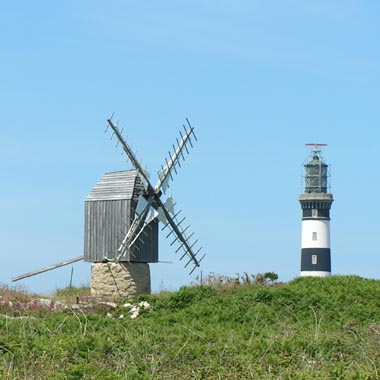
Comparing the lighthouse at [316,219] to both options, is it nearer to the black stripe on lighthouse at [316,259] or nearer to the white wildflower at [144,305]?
the black stripe on lighthouse at [316,259]

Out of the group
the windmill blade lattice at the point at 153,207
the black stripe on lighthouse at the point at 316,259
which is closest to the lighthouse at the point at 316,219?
the black stripe on lighthouse at the point at 316,259

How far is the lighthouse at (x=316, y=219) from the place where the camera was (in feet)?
171

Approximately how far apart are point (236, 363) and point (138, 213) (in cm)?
1891

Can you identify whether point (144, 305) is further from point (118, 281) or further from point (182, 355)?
point (182, 355)

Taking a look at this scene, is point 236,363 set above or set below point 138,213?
below

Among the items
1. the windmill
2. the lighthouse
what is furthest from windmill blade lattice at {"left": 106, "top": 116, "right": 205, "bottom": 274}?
the lighthouse

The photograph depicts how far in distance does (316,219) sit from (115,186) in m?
24.6

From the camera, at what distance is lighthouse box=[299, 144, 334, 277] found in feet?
→ 171

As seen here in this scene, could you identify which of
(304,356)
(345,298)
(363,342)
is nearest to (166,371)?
(304,356)

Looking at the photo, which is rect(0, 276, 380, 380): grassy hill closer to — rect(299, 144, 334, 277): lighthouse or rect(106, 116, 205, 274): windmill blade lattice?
rect(106, 116, 205, 274): windmill blade lattice

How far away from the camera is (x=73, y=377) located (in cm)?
1017

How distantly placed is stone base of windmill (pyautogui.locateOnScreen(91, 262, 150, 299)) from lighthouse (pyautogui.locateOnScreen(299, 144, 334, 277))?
21969 mm

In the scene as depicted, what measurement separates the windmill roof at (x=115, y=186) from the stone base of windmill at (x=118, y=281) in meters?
2.24

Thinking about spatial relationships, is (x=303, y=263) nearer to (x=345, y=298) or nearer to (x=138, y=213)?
(x=138, y=213)
